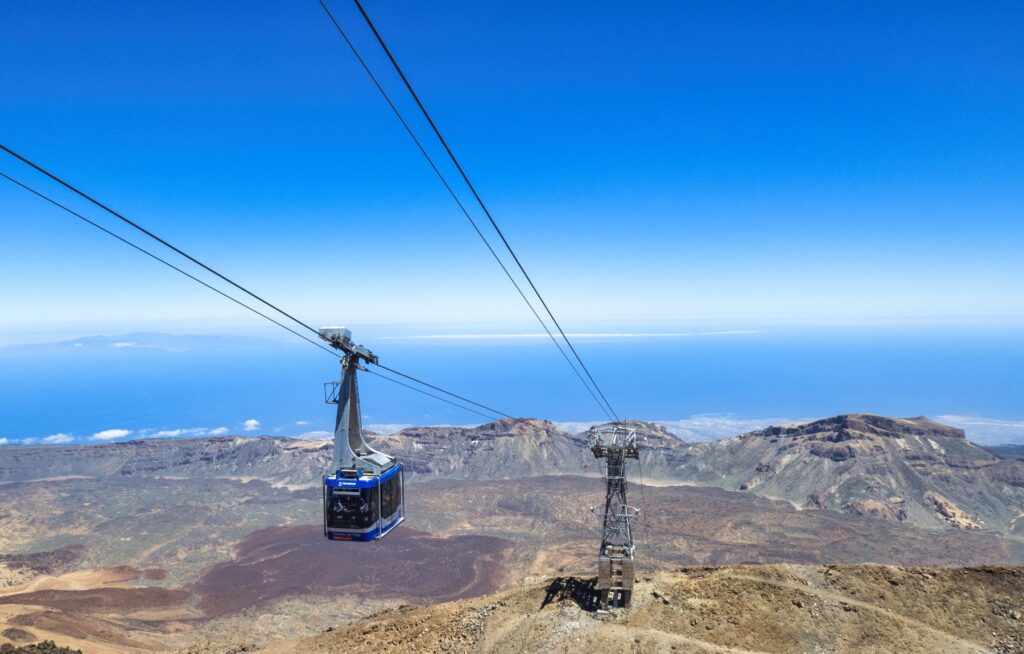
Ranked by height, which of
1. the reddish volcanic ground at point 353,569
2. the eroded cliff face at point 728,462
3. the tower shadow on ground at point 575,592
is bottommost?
the reddish volcanic ground at point 353,569

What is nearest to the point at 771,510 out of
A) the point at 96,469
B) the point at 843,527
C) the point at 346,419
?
the point at 843,527

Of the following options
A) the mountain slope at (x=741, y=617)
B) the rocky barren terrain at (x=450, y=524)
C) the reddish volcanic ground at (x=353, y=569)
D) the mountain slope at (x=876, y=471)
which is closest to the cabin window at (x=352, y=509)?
the mountain slope at (x=741, y=617)

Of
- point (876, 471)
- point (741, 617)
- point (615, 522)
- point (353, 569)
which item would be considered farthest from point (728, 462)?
point (741, 617)

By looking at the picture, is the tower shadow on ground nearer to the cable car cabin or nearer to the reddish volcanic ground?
the cable car cabin

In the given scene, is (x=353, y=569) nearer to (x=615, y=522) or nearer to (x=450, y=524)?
(x=450, y=524)

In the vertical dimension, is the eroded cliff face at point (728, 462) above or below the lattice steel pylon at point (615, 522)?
below

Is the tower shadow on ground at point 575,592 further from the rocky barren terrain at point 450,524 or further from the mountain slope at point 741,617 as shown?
the rocky barren terrain at point 450,524
